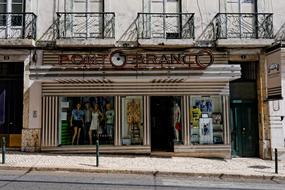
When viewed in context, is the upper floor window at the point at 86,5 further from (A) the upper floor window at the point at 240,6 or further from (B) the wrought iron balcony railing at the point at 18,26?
(A) the upper floor window at the point at 240,6

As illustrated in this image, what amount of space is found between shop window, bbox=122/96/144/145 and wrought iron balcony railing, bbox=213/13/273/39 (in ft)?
13.4

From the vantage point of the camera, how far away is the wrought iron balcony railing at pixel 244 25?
1411 centimetres

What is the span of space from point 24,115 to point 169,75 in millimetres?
5752

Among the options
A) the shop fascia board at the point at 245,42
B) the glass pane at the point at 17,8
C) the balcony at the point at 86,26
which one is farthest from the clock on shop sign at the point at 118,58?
the glass pane at the point at 17,8

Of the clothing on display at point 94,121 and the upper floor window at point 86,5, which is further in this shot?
the upper floor window at point 86,5

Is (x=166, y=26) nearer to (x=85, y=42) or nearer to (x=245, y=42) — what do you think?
(x=245, y=42)

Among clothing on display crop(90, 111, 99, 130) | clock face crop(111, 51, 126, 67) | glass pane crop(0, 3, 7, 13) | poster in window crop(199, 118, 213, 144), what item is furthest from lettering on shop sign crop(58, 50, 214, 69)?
glass pane crop(0, 3, 7, 13)

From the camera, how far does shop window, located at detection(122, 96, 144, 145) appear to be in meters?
14.1

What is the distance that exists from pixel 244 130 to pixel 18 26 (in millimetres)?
9727

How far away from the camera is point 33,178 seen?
9258 mm

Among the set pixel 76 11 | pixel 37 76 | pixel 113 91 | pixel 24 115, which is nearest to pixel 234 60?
pixel 113 91

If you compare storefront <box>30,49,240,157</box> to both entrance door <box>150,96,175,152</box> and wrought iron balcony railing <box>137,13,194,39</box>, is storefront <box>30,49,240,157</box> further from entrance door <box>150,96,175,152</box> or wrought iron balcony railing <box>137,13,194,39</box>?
wrought iron balcony railing <box>137,13,194,39</box>

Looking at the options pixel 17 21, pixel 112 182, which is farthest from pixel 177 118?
pixel 17 21

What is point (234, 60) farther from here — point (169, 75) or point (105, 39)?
point (105, 39)
